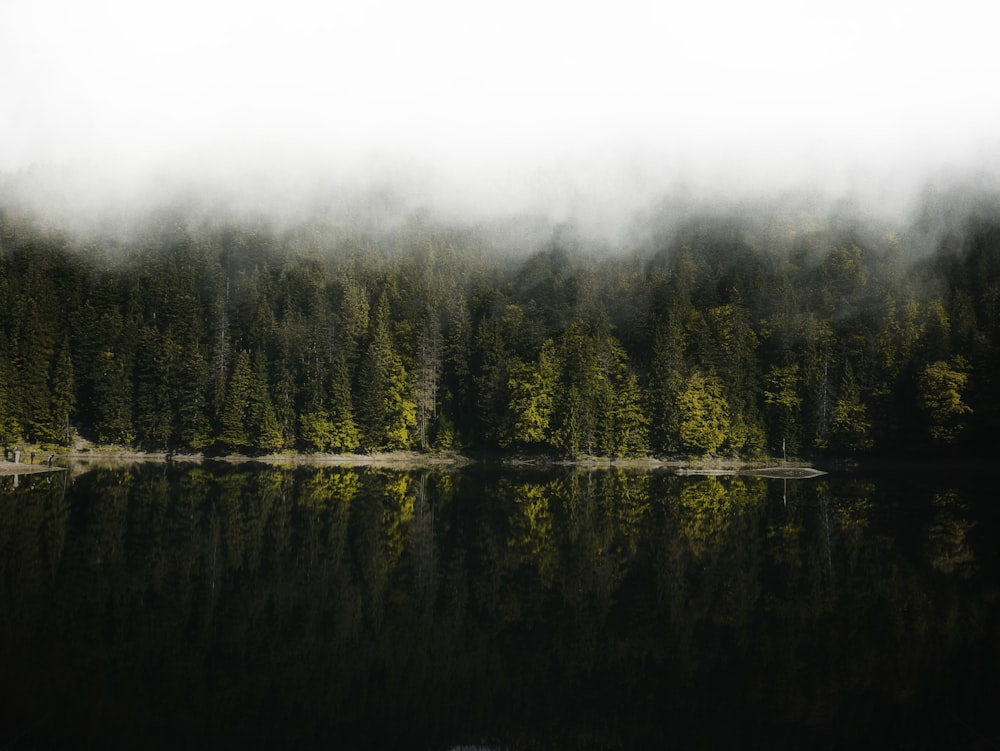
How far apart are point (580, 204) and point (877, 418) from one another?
362ft

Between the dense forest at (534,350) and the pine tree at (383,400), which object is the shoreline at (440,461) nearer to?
the dense forest at (534,350)

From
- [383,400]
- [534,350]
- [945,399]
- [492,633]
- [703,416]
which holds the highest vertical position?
[534,350]

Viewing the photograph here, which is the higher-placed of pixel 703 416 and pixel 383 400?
pixel 383 400

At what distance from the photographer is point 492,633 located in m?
20.4

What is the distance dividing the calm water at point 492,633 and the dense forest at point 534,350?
212 ft

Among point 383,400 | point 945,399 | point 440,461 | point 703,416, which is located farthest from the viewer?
point 383,400

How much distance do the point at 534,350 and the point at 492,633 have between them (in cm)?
9865

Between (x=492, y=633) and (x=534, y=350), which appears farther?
(x=534, y=350)

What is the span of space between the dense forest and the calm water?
64.8 meters

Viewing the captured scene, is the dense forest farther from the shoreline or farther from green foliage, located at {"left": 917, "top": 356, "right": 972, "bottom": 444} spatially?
the shoreline

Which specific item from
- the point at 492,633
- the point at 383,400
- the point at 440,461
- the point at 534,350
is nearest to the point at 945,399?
the point at 534,350

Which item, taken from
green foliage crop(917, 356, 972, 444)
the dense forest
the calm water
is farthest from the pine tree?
green foliage crop(917, 356, 972, 444)

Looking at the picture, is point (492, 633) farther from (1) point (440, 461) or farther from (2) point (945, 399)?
(2) point (945, 399)

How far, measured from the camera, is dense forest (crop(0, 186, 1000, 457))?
3905 inches
